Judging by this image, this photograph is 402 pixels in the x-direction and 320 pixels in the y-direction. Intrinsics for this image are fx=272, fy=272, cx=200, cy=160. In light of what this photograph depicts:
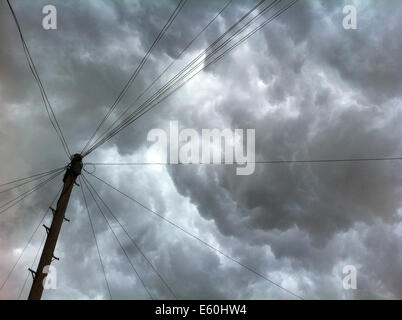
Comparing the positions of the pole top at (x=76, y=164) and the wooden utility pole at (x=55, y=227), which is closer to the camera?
the wooden utility pole at (x=55, y=227)

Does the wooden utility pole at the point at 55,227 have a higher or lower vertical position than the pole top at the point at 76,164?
lower

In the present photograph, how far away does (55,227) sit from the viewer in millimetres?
11852

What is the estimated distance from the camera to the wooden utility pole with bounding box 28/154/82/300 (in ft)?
35.2

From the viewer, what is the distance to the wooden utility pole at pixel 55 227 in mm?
10724

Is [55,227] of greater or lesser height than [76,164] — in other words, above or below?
below

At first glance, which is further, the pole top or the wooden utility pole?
the pole top

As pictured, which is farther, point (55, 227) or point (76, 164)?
point (76, 164)

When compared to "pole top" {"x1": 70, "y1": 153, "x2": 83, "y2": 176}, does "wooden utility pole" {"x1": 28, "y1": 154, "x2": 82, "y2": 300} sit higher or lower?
lower

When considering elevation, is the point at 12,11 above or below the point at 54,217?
above
